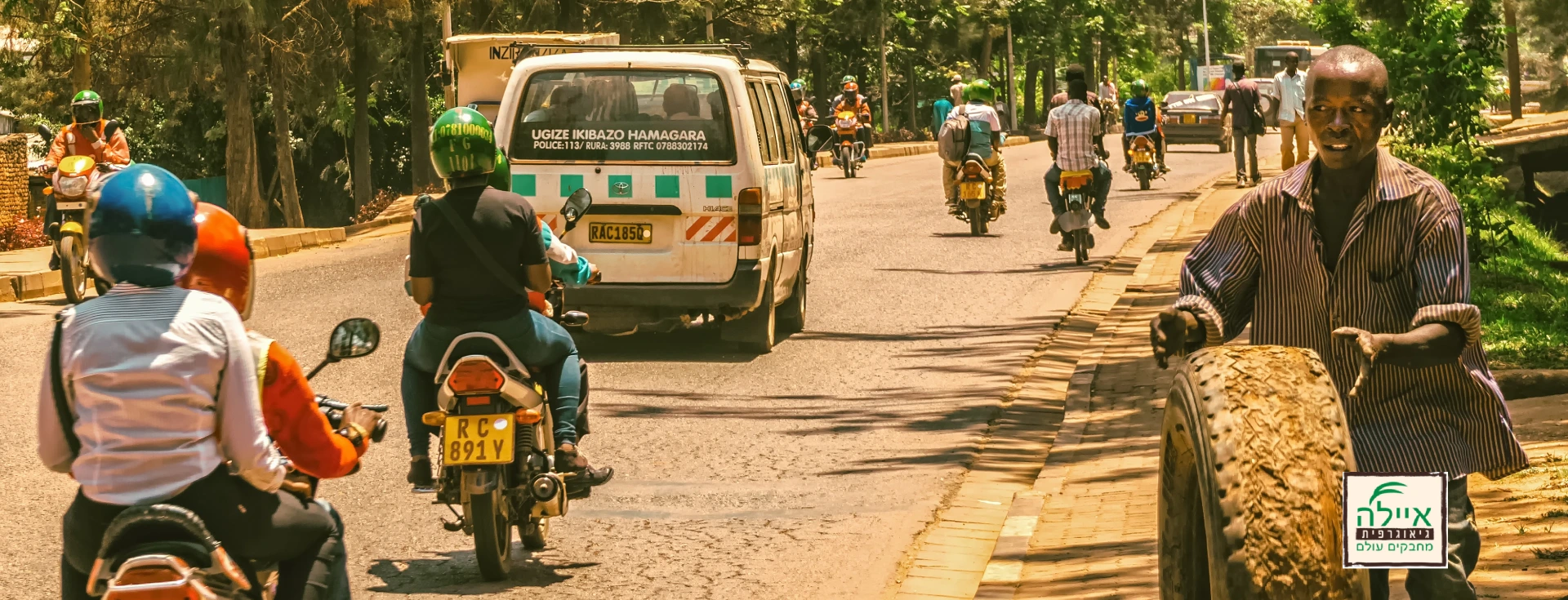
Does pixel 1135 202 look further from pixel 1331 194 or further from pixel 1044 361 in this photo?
pixel 1331 194

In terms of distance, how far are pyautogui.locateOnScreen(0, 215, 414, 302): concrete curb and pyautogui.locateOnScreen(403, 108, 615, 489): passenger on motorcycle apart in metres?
4.20

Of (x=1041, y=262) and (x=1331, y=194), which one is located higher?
(x=1331, y=194)

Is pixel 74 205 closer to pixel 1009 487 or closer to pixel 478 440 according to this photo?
pixel 1009 487

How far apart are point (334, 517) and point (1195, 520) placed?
76.1 inches

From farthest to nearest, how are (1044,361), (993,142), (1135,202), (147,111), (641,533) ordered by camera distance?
1. (147,111)
2. (1135,202)
3. (993,142)
4. (1044,361)
5. (641,533)

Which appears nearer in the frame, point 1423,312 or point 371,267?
point 1423,312

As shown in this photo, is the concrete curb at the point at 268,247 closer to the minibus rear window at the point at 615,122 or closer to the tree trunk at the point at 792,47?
the minibus rear window at the point at 615,122

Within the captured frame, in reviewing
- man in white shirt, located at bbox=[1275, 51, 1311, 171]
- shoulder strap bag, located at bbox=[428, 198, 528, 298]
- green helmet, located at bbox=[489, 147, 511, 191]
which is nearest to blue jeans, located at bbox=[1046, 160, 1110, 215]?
man in white shirt, located at bbox=[1275, 51, 1311, 171]

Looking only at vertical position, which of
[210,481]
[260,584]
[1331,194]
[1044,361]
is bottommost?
[1044,361]

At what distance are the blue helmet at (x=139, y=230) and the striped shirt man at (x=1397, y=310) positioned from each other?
2.33 m

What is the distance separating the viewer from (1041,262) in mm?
18156

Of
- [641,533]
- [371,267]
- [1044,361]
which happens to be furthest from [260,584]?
[371,267]

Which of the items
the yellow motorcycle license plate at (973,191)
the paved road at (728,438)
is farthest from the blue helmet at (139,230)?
the yellow motorcycle license plate at (973,191)

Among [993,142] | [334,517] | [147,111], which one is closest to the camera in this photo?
[334,517]
